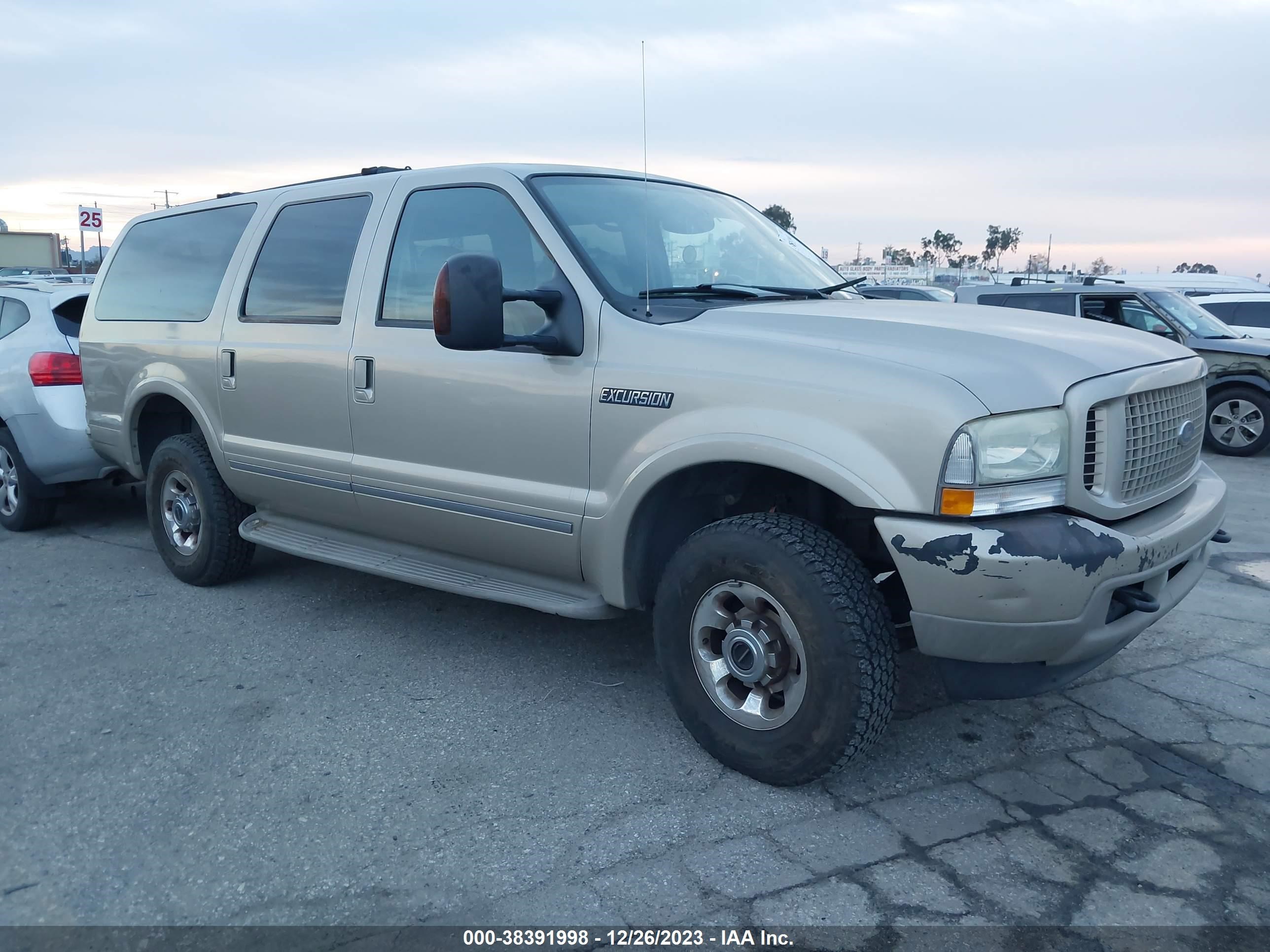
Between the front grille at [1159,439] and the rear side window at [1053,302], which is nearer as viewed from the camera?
the front grille at [1159,439]

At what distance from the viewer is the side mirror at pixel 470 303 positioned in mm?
3271

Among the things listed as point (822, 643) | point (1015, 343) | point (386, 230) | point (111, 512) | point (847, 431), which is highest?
point (386, 230)

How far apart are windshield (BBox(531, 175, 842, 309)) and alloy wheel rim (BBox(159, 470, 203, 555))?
271cm

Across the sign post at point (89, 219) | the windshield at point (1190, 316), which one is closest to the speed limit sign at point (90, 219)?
the sign post at point (89, 219)

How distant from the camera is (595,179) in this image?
13.6 ft

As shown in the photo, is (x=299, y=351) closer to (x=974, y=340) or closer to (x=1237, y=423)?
(x=974, y=340)

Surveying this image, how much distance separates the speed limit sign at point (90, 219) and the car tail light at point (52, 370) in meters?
18.2

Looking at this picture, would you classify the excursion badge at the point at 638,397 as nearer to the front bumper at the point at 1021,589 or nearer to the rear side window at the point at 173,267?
the front bumper at the point at 1021,589

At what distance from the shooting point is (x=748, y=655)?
3176 mm

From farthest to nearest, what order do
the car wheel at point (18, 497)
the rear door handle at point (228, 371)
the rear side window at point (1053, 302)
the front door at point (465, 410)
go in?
the rear side window at point (1053, 302)
the car wheel at point (18, 497)
the rear door handle at point (228, 371)
the front door at point (465, 410)

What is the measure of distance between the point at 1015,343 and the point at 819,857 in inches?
61.5

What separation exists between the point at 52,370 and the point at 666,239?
4.49 m

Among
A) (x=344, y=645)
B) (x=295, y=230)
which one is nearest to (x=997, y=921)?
(x=344, y=645)

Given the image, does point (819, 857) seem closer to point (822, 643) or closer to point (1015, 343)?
point (822, 643)
